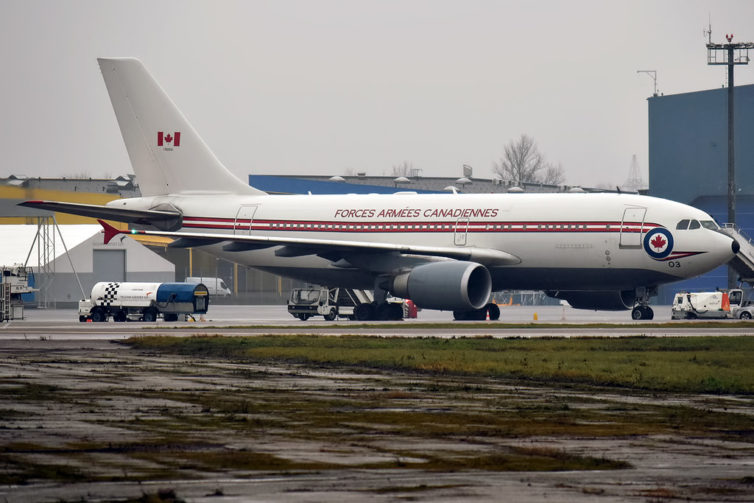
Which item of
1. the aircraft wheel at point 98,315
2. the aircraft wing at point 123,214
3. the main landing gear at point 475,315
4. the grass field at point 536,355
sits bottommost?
the aircraft wheel at point 98,315

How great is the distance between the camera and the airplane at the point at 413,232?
41.9 meters

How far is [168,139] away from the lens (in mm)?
51719

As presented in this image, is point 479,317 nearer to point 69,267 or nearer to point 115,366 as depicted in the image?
point 115,366

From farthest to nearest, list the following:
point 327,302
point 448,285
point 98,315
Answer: point 327,302, point 98,315, point 448,285

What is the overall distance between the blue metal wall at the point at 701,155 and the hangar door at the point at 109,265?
1561 inches

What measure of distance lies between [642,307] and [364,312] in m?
11.1

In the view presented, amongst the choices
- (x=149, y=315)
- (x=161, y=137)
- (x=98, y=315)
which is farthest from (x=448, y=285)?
(x=98, y=315)

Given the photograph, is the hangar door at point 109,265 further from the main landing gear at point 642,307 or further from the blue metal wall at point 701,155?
the main landing gear at point 642,307

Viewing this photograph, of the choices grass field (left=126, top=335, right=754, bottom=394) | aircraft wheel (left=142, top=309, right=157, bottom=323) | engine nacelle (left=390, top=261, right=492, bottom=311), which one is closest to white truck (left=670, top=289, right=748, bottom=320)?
engine nacelle (left=390, top=261, right=492, bottom=311)

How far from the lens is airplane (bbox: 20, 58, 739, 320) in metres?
41.9

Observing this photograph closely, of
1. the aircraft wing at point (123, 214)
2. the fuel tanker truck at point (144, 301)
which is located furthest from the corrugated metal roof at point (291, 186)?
the aircraft wing at point (123, 214)

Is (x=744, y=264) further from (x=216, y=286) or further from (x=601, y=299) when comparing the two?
(x=216, y=286)

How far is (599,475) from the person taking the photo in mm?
10562

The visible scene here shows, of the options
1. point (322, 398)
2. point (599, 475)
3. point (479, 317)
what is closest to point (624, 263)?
point (479, 317)
